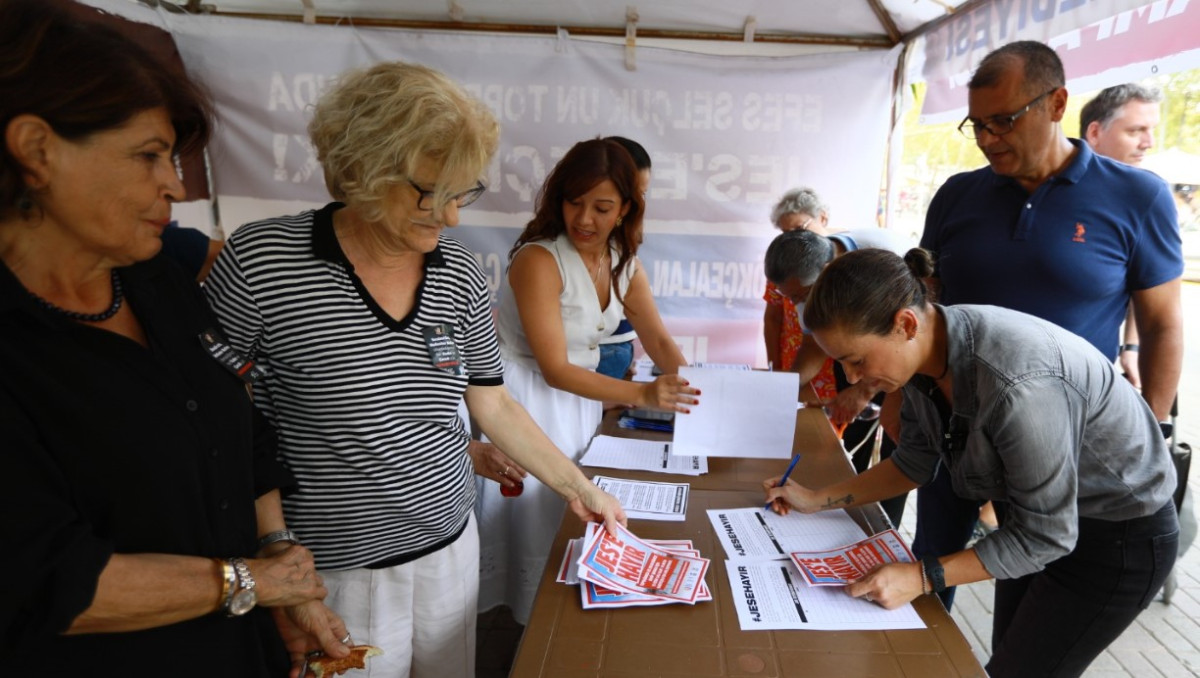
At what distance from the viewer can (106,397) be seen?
79 cm

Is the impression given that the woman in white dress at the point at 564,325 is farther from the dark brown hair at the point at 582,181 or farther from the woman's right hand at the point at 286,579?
the woman's right hand at the point at 286,579

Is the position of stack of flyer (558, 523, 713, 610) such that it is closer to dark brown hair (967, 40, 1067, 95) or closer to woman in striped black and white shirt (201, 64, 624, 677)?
woman in striped black and white shirt (201, 64, 624, 677)

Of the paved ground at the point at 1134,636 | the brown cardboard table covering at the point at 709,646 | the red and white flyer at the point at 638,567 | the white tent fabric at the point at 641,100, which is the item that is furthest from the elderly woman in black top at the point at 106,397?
the white tent fabric at the point at 641,100

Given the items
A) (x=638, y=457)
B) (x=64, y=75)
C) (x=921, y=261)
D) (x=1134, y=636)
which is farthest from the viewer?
(x=1134, y=636)

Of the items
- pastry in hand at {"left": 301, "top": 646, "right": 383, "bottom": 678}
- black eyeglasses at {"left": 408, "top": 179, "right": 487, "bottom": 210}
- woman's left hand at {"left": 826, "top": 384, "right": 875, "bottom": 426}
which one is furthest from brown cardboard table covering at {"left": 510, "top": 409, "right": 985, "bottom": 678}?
woman's left hand at {"left": 826, "top": 384, "right": 875, "bottom": 426}

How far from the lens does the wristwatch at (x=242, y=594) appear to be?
886mm

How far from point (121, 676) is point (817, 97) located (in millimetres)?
3327

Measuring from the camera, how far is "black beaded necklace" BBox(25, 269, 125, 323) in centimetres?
79

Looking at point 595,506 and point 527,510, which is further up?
point 595,506

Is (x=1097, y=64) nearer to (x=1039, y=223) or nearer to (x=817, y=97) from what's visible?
(x=1039, y=223)

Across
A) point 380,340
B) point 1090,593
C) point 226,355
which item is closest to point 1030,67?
point 1090,593

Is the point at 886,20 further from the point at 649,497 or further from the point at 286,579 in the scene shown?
the point at 286,579

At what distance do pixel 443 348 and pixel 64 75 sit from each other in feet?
2.12

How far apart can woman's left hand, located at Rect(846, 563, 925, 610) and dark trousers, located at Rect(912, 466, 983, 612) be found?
738 millimetres
